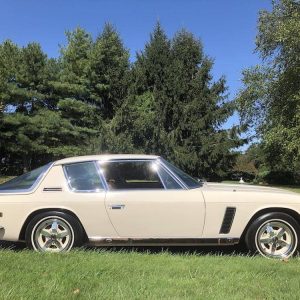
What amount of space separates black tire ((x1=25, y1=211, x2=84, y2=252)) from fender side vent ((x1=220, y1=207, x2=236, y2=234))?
1.86 metres

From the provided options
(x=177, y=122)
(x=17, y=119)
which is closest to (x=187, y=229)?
(x=17, y=119)

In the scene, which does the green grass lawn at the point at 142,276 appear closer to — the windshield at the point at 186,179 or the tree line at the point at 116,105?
the windshield at the point at 186,179

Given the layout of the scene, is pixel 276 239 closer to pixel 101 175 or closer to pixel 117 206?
pixel 117 206

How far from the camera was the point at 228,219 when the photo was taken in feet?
A: 21.5

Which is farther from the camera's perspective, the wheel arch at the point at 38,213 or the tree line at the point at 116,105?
the tree line at the point at 116,105

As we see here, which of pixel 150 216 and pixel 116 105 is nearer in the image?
pixel 150 216

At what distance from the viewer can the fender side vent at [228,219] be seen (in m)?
6.54

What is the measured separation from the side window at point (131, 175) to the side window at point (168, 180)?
6cm

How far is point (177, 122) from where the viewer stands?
131 feet

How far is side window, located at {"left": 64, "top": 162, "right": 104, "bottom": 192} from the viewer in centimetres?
680

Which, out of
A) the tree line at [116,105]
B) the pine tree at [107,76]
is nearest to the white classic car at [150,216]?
the tree line at [116,105]

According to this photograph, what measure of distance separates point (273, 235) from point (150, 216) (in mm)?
1625

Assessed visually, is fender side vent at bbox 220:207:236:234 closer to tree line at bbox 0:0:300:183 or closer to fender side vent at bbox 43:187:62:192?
fender side vent at bbox 43:187:62:192

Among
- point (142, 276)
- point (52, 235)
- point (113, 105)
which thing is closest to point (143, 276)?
point (142, 276)
